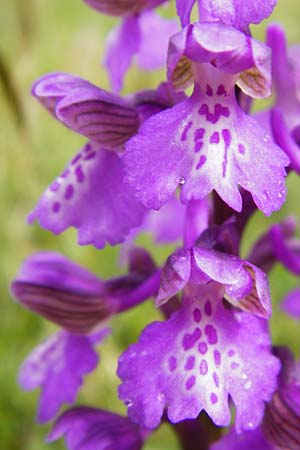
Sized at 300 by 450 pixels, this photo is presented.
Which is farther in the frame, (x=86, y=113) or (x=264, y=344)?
(x=86, y=113)

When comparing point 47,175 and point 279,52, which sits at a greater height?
point 279,52

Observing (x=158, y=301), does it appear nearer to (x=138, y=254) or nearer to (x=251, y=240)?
(x=138, y=254)

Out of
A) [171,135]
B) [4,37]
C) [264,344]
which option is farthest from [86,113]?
[4,37]

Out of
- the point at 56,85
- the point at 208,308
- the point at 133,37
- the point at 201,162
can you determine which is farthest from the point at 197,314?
the point at 133,37

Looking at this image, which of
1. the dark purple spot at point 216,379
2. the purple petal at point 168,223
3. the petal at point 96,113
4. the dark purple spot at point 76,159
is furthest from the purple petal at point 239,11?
the purple petal at point 168,223

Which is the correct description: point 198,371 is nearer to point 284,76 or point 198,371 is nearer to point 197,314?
point 197,314

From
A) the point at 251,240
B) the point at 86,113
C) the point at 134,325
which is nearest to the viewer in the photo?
the point at 86,113
